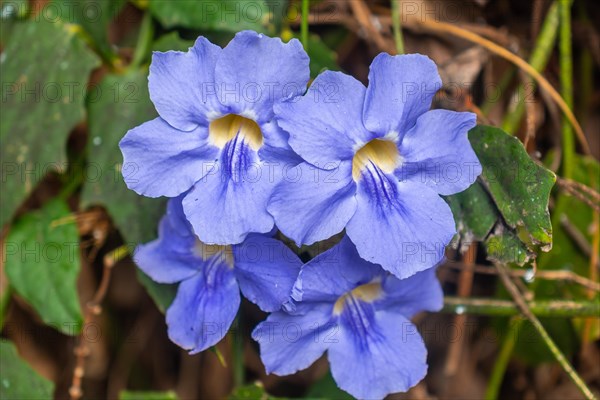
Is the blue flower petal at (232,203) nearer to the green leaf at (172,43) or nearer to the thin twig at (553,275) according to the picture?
the green leaf at (172,43)

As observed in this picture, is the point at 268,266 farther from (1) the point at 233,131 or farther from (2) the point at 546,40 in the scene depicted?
(2) the point at 546,40

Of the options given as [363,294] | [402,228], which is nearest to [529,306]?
[363,294]

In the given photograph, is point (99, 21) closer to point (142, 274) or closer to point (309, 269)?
point (142, 274)

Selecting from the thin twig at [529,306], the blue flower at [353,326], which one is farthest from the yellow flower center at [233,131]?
the thin twig at [529,306]

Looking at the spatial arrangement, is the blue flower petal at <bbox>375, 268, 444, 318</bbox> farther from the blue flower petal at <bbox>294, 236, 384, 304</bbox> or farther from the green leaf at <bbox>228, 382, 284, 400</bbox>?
the green leaf at <bbox>228, 382, 284, 400</bbox>

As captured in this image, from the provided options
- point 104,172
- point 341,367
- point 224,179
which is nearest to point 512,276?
point 341,367

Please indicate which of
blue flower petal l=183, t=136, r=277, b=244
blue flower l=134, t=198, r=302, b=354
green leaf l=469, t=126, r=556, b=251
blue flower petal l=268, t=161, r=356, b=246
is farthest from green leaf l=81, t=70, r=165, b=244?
green leaf l=469, t=126, r=556, b=251
